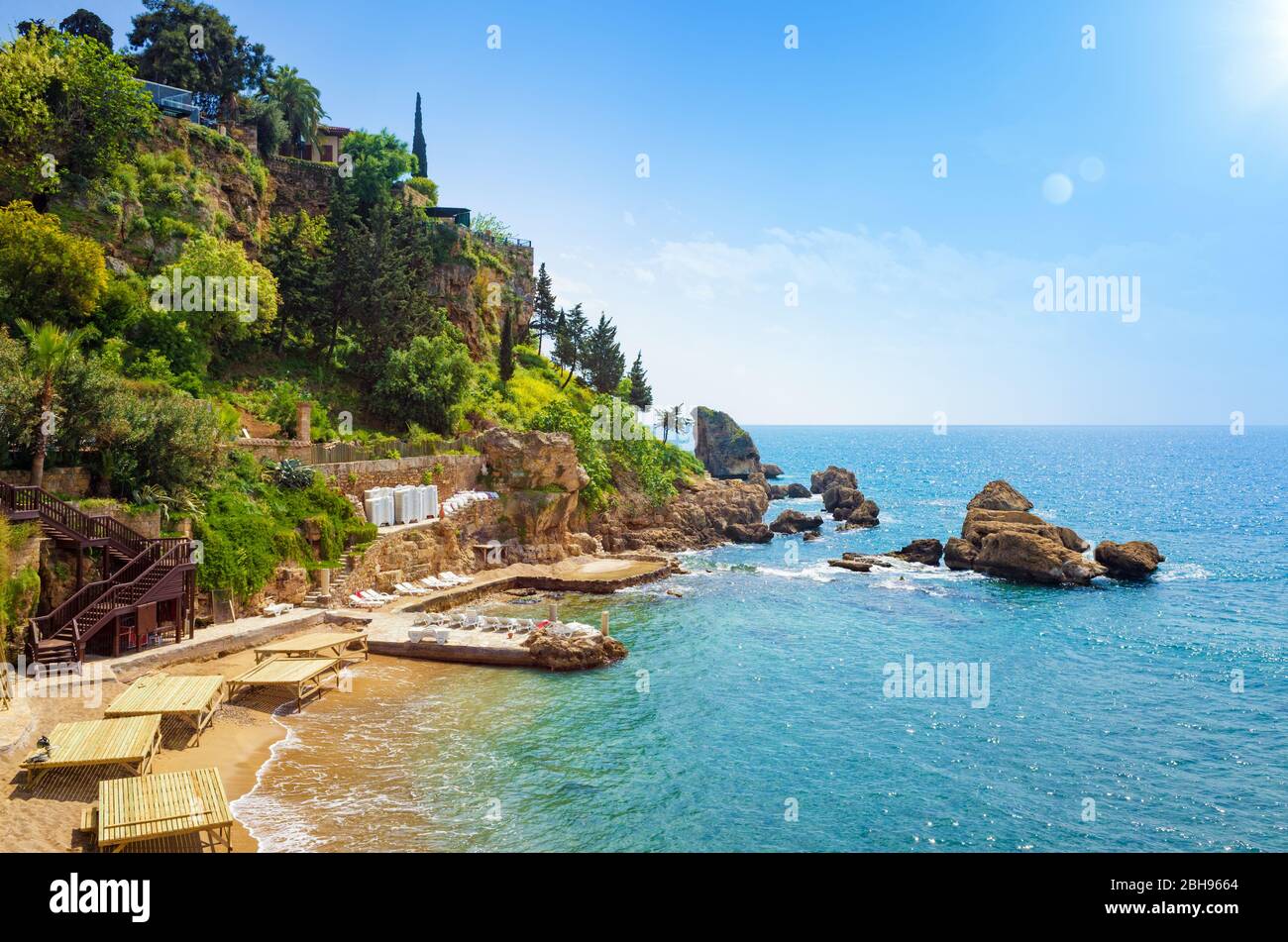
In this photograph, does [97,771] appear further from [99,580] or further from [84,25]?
[84,25]

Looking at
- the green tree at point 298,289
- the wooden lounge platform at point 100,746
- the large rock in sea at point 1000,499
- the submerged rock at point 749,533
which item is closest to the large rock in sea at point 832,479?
the large rock in sea at point 1000,499

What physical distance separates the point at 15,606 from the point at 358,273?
3454cm

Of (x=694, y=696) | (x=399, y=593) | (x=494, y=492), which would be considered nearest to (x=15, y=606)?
(x=399, y=593)

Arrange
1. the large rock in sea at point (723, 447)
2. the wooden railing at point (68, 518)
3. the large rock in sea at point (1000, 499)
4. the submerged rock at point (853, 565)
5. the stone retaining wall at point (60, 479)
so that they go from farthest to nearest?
1. the large rock in sea at point (723, 447)
2. the large rock in sea at point (1000, 499)
3. the submerged rock at point (853, 565)
4. the stone retaining wall at point (60, 479)
5. the wooden railing at point (68, 518)

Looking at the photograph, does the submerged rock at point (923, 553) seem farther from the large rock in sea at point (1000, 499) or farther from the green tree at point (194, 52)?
the green tree at point (194, 52)

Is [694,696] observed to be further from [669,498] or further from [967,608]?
[669,498]

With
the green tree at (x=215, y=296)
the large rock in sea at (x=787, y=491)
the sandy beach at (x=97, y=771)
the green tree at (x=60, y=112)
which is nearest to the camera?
the sandy beach at (x=97, y=771)

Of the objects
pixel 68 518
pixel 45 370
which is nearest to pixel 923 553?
pixel 68 518

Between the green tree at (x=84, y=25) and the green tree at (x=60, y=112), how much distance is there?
1146cm

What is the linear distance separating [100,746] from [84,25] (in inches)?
2295

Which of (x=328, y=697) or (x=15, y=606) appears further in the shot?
(x=328, y=697)

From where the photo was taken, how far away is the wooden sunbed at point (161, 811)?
45.0 feet

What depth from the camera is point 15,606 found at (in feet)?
71.9

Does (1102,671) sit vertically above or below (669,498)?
below
